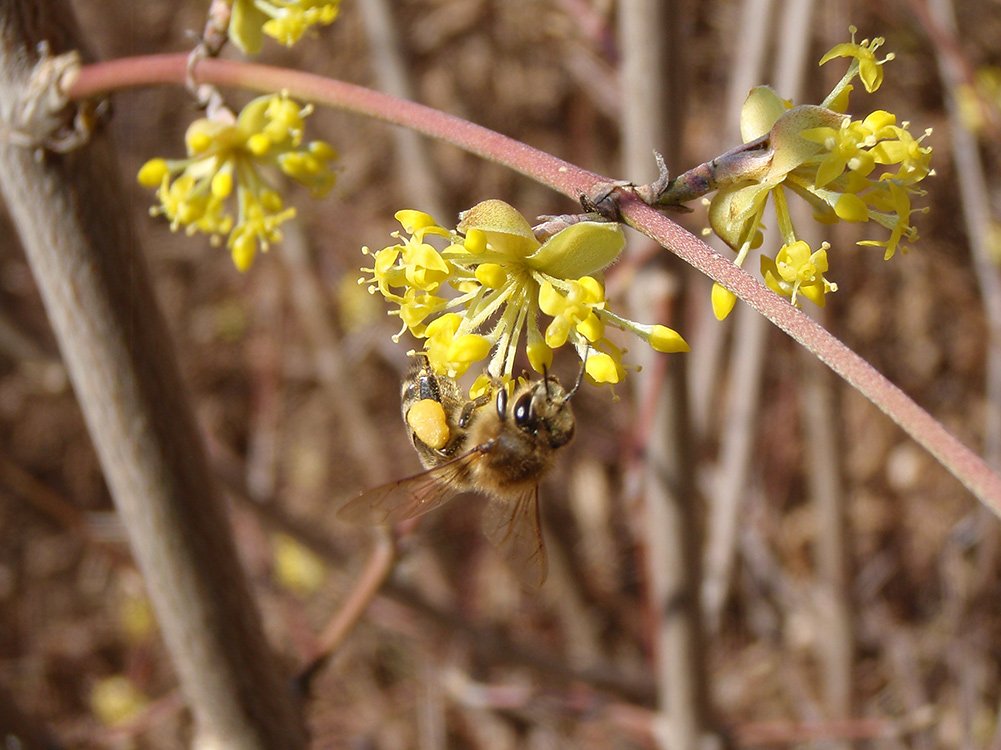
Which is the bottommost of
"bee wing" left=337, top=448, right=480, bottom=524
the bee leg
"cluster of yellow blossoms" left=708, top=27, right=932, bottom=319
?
"bee wing" left=337, top=448, right=480, bottom=524

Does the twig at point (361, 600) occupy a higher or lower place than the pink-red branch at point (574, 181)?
lower

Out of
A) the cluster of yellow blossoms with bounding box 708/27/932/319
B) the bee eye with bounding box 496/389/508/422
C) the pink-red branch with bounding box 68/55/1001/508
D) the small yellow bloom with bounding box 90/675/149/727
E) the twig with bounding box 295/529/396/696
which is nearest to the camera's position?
the pink-red branch with bounding box 68/55/1001/508

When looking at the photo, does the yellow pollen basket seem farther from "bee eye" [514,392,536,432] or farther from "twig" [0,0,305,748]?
"twig" [0,0,305,748]

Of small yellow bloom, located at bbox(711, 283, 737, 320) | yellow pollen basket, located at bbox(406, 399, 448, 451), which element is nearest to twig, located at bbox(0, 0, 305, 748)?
yellow pollen basket, located at bbox(406, 399, 448, 451)

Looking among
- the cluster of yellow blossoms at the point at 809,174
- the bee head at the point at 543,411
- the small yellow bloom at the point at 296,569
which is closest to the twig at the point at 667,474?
the bee head at the point at 543,411

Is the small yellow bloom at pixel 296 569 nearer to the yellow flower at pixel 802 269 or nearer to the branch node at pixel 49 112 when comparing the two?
the branch node at pixel 49 112
